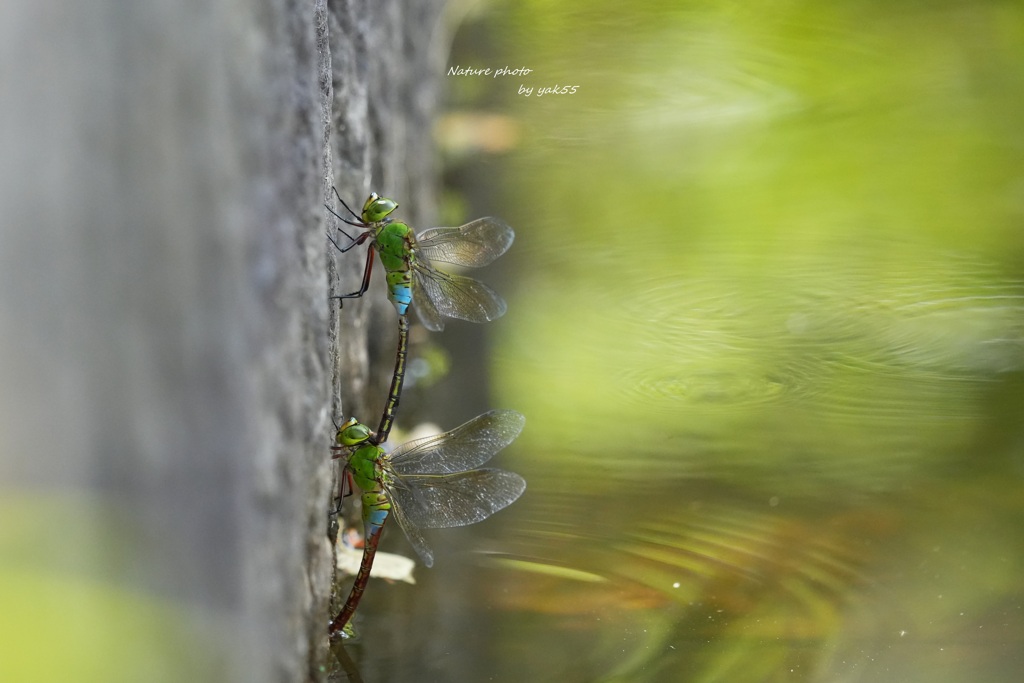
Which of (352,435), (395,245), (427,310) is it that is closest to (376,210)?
(395,245)

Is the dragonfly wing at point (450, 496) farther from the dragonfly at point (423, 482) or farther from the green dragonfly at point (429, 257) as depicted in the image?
the green dragonfly at point (429, 257)

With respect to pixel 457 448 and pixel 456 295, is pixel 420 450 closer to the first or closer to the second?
pixel 457 448

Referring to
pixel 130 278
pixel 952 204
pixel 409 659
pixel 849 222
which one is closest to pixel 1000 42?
pixel 952 204

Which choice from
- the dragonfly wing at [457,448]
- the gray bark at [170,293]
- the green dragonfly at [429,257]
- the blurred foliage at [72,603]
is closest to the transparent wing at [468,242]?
the green dragonfly at [429,257]

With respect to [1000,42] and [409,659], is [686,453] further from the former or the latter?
[1000,42]

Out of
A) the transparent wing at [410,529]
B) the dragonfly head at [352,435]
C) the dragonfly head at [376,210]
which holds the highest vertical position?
the dragonfly head at [376,210]

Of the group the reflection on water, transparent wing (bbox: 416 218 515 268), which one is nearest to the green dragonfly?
transparent wing (bbox: 416 218 515 268)

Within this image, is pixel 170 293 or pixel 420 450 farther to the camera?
pixel 420 450
